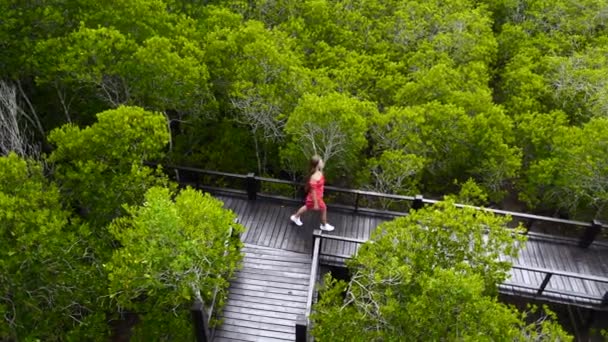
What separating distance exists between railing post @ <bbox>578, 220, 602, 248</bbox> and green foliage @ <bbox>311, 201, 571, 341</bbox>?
548cm

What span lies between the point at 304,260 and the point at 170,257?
4.74m

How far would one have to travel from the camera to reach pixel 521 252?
13.8m

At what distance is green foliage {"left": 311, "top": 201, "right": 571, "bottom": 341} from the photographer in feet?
28.0

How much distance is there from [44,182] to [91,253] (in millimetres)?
2151

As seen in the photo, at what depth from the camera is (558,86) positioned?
17312mm

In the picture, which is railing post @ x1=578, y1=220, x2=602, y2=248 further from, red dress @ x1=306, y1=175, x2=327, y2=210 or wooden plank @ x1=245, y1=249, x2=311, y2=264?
wooden plank @ x1=245, y1=249, x2=311, y2=264

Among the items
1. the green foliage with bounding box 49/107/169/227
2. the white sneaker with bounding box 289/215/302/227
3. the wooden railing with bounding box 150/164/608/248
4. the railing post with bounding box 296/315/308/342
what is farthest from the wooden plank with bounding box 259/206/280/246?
the railing post with bounding box 296/315/308/342

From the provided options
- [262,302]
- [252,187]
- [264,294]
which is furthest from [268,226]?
[262,302]

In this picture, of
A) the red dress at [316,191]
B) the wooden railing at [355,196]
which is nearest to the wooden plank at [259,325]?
the red dress at [316,191]

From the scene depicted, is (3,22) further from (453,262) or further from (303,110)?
(453,262)

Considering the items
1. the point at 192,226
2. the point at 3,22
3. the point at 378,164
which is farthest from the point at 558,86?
the point at 3,22

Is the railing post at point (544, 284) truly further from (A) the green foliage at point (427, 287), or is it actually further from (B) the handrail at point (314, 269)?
(B) the handrail at point (314, 269)

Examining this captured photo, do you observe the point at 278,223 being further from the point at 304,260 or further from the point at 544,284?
the point at 544,284

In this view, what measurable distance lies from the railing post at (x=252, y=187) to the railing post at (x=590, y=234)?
10.2 metres
